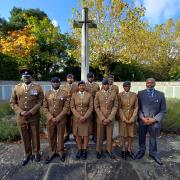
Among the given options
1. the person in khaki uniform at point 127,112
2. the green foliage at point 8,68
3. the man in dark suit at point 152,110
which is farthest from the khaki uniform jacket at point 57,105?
the green foliage at point 8,68

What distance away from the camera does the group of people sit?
5.08 metres

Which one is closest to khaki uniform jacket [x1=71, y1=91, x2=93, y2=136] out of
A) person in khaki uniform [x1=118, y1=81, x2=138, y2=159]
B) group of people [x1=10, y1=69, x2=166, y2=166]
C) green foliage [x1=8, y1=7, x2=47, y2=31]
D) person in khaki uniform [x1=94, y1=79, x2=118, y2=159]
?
group of people [x1=10, y1=69, x2=166, y2=166]

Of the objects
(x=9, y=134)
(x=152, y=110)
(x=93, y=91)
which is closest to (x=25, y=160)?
(x=9, y=134)

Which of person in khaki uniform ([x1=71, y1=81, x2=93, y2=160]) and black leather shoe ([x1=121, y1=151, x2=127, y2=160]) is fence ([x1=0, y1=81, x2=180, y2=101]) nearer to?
person in khaki uniform ([x1=71, y1=81, x2=93, y2=160])

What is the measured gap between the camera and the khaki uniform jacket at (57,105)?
201 inches

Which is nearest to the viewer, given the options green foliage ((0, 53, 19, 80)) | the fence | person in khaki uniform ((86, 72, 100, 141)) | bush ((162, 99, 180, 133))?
person in khaki uniform ((86, 72, 100, 141))

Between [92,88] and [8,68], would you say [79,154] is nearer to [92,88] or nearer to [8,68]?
[92,88]

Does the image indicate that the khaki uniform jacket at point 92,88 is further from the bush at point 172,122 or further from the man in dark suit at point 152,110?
the bush at point 172,122

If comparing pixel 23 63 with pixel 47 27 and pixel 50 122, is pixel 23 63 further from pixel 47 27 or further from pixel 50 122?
pixel 50 122

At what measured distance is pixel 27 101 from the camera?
5.04 m

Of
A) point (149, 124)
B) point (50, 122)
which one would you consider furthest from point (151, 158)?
point (50, 122)

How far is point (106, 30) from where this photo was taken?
62.8 ft

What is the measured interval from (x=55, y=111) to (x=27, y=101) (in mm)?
606

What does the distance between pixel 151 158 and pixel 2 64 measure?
1435cm
